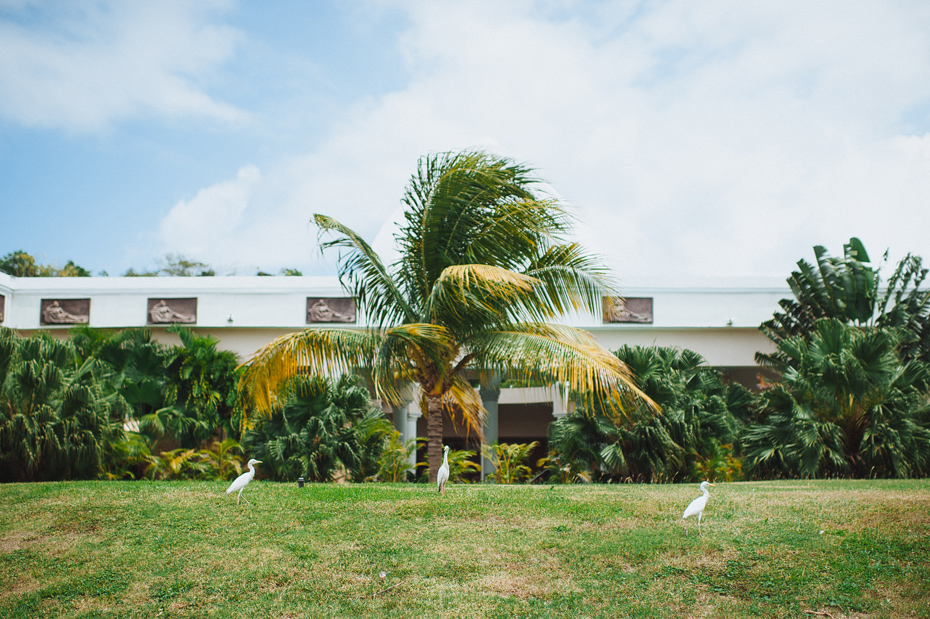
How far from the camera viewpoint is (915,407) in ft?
51.1

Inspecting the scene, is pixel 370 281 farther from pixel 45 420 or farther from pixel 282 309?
pixel 282 309

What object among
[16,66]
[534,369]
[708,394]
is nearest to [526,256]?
[534,369]

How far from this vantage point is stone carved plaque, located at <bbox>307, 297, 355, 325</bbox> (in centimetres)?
2267

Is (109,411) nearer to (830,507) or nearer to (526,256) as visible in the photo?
(526,256)

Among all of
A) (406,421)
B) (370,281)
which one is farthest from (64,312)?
(370,281)

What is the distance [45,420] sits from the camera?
1475cm

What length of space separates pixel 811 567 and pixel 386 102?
1629 cm

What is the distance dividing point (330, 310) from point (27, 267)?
26.9 m

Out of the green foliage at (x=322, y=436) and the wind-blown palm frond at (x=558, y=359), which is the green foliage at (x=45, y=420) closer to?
the green foliage at (x=322, y=436)

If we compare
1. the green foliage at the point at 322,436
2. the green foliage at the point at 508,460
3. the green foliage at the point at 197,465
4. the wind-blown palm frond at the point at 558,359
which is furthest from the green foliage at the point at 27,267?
the wind-blown palm frond at the point at 558,359

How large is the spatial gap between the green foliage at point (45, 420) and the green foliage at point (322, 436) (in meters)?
3.40

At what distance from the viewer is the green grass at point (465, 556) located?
6.47m

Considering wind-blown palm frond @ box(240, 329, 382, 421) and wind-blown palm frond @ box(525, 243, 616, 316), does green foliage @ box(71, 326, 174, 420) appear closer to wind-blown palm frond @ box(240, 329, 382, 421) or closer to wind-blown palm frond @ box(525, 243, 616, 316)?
wind-blown palm frond @ box(240, 329, 382, 421)

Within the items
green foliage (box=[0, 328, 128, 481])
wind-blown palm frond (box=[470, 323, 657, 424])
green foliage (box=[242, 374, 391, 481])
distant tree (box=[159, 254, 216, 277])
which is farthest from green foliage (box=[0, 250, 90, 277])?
wind-blown palm frond (box=[470, 323, 657, 424])
